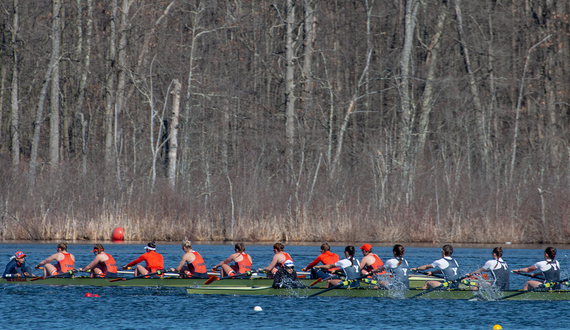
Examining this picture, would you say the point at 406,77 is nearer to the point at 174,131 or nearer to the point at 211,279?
the point at 174,131

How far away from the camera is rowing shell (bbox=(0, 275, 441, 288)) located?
16.9 meters

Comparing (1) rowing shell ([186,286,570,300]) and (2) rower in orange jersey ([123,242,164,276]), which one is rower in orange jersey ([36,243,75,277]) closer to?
(2) rower in orange jersey ([123,242,164,276])

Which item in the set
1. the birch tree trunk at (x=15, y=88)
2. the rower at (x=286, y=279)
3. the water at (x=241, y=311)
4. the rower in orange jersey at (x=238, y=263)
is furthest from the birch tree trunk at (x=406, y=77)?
the birch tree trunk at (x=15, y=88)

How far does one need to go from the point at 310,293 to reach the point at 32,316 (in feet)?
18.9

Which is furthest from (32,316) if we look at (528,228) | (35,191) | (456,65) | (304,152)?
(456,65)

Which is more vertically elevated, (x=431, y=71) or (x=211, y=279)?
(x=431, y=71)

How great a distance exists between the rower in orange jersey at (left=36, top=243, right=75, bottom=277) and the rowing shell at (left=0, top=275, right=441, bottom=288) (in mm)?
196

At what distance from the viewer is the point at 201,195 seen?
2838 cm

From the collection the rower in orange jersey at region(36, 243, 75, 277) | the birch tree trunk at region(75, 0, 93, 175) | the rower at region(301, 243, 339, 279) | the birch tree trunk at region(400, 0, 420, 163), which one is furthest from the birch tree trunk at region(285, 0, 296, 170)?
the rower at region(301, 243, 339, 279)

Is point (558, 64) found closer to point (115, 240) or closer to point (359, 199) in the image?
point (359, 199)

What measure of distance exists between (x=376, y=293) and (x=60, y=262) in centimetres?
747

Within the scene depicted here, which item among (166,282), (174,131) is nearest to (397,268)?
(166,282)

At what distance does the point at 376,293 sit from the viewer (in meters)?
16.0

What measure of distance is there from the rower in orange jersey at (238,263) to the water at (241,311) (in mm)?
638
